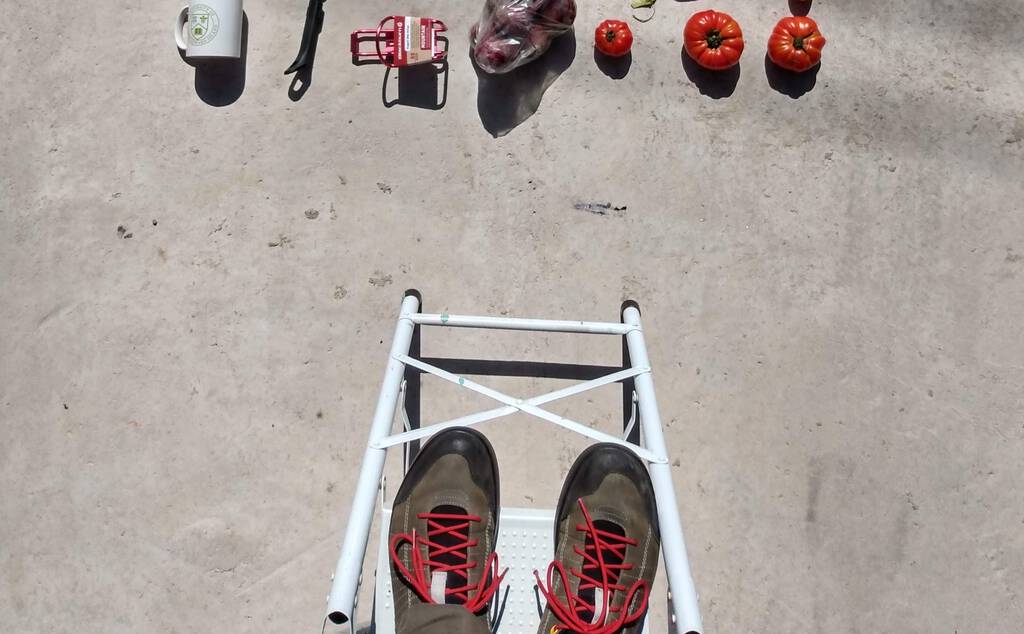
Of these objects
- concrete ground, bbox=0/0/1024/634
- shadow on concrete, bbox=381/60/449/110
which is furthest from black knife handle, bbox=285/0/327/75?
shadow on concrete, bbox=381/60/449/110

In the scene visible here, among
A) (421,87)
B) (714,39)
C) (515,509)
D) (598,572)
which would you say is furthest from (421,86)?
(598,572)

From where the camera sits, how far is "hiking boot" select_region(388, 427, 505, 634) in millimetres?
1732

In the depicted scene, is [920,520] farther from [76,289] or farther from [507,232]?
[76,289]

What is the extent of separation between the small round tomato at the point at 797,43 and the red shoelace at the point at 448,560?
6.24 ft

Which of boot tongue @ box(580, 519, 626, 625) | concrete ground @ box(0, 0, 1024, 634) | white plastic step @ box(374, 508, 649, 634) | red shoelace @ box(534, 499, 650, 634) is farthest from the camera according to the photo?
concrete ground @ box(0, 0, 1024, 634)

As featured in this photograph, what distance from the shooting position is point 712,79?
2408 millimetres

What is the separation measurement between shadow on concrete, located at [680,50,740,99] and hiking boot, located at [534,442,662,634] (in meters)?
1.40

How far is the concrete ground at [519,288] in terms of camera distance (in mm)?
2236

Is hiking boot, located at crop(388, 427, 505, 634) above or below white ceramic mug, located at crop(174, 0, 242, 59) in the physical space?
below

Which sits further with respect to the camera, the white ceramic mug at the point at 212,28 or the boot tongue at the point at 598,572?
the white ceramic mug at the point at 212,28

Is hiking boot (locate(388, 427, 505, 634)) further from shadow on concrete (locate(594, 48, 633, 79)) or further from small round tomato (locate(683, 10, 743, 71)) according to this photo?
small round tomato (locate(683, 10, 743, 71))

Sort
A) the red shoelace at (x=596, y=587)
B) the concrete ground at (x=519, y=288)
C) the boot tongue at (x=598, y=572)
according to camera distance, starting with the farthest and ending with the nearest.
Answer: the concrete ground at (x=519, y=288) → the boot tongue at (x=598, y=572) → the red shoelace at (x=596, y=587)

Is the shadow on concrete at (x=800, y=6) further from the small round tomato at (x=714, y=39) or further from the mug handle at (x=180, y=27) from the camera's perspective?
the mug handle at (x=180, y=27)

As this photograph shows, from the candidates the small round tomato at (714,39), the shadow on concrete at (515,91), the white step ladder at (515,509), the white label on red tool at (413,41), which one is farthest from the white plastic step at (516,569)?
the small round tomato at (714,39)
